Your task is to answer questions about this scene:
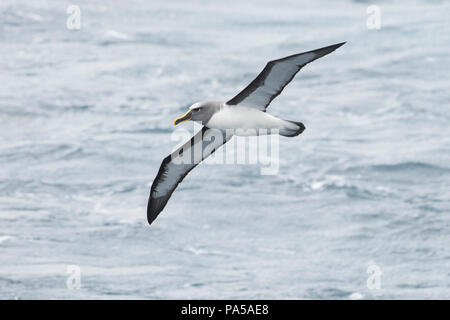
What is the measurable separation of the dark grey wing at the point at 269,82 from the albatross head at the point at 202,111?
0.90 ft

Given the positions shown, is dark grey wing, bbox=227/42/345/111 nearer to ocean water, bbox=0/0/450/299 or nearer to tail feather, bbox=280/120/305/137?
tail feather, bbox=280/120/305/137

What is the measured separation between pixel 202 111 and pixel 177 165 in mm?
2287

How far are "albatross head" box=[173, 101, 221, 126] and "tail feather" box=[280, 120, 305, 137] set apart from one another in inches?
47.2

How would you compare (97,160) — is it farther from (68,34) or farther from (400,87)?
(68,34)

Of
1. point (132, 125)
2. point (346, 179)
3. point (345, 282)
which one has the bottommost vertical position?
point (345, 282)

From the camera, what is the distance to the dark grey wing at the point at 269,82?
48.0ft

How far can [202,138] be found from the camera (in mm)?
16953

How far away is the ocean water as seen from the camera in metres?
49.7

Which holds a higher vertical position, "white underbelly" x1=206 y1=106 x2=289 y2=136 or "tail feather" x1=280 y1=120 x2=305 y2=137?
"white underbelly" x1=206 y1=106 x2=289 y2=136

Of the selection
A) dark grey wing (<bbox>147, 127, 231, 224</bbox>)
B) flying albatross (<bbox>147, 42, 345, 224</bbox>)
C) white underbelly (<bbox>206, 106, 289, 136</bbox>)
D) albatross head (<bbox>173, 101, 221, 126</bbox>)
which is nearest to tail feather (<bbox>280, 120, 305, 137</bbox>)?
flying albatross (<bbox>147, 42, 345, 224</bbox>)

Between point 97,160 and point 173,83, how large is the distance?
18571 millimetres

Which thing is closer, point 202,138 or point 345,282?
point 202,138
